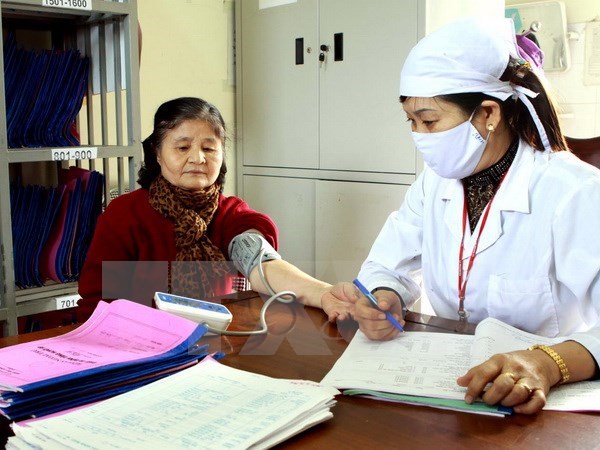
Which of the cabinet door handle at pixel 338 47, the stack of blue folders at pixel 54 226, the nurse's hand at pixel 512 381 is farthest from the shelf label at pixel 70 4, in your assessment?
the nurse's hand at pixel 512 381

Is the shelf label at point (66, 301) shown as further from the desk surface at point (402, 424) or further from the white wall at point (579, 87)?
the white wall at point (579, 87)

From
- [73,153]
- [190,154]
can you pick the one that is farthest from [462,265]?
[73,153]

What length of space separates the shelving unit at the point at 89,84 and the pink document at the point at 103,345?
833 millimetres

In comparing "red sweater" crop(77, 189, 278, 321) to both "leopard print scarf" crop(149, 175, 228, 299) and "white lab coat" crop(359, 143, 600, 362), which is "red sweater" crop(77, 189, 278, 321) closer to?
"leopard print scarf" crop(149, 175, 228, 299)

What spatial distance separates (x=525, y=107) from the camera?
1370 mm

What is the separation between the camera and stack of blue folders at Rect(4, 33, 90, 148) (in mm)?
1922

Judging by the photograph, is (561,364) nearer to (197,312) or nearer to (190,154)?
(197,312)

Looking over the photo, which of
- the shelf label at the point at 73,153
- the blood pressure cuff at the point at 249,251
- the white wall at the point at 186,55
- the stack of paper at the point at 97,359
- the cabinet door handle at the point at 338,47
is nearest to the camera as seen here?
the stack of paper at the point at 97,359

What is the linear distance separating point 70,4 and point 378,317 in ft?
4.23

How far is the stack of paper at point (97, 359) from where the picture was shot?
855 mm

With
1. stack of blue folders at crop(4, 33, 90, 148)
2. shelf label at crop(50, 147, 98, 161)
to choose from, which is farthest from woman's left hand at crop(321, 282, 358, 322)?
stack of blue folders at crop(4, 33, 90, 148)

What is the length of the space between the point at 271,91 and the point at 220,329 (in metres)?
1.82

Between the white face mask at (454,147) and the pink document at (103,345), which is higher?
the white face mask at (454,147)

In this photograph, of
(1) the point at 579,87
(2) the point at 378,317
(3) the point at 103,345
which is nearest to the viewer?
(3) the point at 103,345
